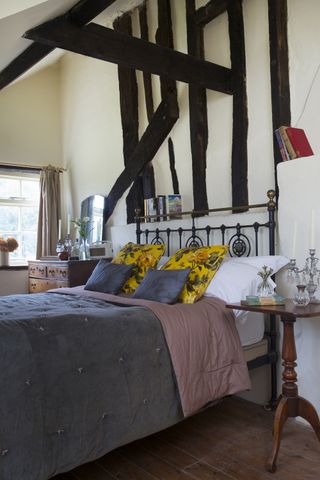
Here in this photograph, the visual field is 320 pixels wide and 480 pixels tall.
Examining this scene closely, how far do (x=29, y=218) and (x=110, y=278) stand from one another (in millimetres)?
2443

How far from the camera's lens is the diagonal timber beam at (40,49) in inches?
90.9

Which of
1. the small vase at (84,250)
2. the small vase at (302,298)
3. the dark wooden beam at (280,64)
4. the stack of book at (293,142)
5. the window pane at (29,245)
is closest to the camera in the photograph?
the small vase at (302,298)

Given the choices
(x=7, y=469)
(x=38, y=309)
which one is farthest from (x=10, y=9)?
(x=7, y=469)

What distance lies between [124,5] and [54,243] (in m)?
2.61

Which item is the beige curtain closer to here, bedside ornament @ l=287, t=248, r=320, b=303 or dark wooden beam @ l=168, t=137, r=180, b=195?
dark wooden beam @ l=168, t=137, r=180, b=195

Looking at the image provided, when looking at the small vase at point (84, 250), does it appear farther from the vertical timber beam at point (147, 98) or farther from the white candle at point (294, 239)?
the white candle at point (294, 239)

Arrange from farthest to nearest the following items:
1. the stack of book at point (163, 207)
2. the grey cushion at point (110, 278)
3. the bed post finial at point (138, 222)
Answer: the bed post finial at point (138, 222) → the stack of book at point (163, 207) → the grey cushion at point (110, 278)

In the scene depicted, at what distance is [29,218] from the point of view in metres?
4.88

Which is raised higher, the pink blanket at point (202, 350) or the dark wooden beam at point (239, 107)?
the dark wooden beam at point (239, 107)

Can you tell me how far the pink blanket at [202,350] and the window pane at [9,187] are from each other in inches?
122

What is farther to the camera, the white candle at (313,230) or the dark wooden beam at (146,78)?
the dark wooden beam at (146,78)

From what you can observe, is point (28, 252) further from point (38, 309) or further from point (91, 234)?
point (38, 309)

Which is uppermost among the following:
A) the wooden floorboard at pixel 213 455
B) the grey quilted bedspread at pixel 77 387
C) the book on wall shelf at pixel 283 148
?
the book on wall shelf at pixel 283 148

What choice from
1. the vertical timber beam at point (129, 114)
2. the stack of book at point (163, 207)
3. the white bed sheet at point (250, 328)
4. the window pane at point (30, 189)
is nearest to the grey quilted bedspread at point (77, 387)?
the white bed sheet at point (250, 328)
